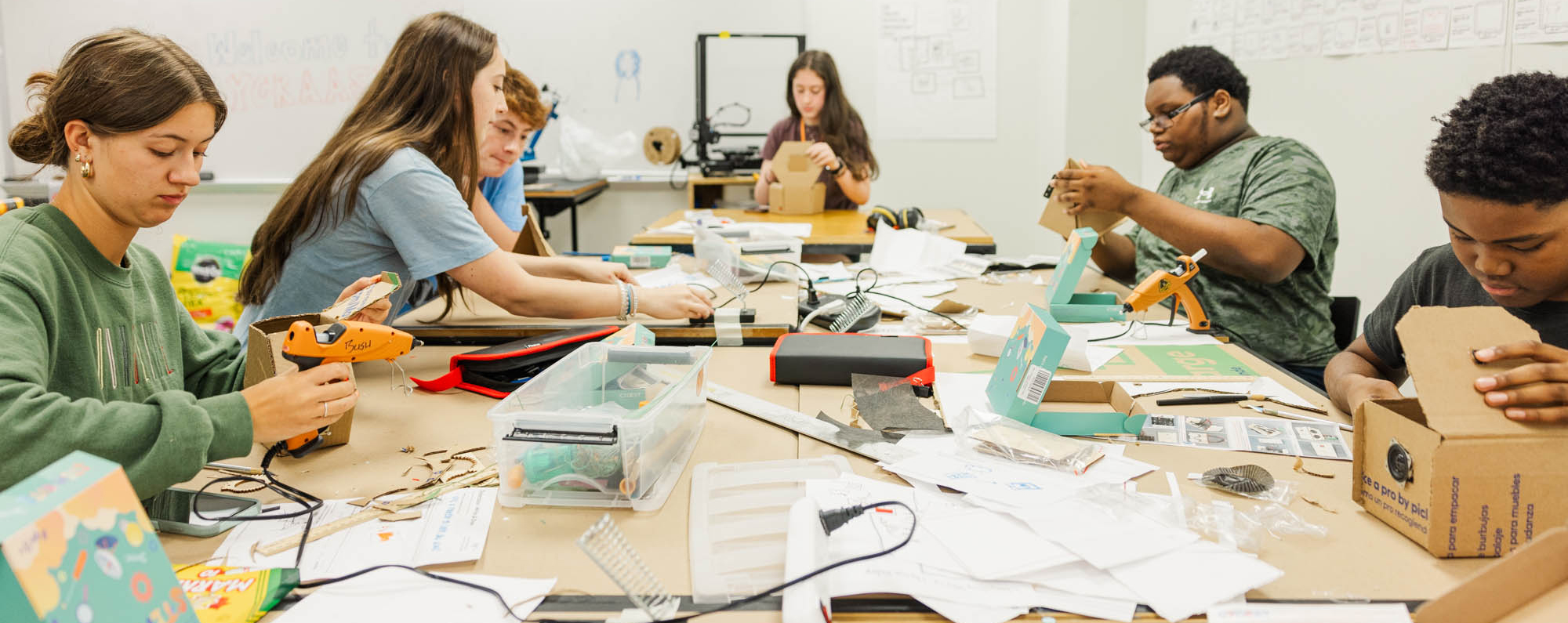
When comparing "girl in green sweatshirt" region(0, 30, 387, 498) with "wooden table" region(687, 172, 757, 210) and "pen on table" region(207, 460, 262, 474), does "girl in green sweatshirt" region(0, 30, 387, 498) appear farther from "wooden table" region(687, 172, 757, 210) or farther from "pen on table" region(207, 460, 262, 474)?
"wooden table" region(687, 172, 757, 210)

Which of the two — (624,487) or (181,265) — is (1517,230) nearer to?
(624,487)

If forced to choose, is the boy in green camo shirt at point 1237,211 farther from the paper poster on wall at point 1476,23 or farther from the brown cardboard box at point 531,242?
the brown cardboard box at point 531,242

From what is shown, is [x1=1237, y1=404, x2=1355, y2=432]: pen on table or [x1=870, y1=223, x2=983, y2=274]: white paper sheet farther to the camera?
[x1=870, y1=223, x2=983, y2=274]: white paper sheet

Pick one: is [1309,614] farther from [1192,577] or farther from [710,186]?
[710,186]

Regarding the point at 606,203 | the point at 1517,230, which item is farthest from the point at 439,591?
the point at 606,203

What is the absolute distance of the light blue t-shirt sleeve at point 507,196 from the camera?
3.01 metres

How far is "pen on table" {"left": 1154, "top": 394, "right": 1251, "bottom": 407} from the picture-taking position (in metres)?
1.49

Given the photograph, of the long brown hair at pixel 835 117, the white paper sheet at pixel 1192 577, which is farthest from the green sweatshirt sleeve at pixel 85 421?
the long brown hair at pixel 835 117

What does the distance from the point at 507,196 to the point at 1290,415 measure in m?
2.38

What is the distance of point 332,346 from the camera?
47.0 inches

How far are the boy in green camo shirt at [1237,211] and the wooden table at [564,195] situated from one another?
110 inches

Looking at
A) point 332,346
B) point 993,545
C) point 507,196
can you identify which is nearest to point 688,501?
point 993,545

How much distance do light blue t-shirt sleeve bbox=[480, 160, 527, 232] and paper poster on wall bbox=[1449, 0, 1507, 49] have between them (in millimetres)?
2592

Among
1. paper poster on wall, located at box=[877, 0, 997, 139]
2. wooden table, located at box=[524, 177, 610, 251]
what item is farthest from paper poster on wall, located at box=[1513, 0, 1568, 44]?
wooden table, located at box=[524, 177, 610, 251]
